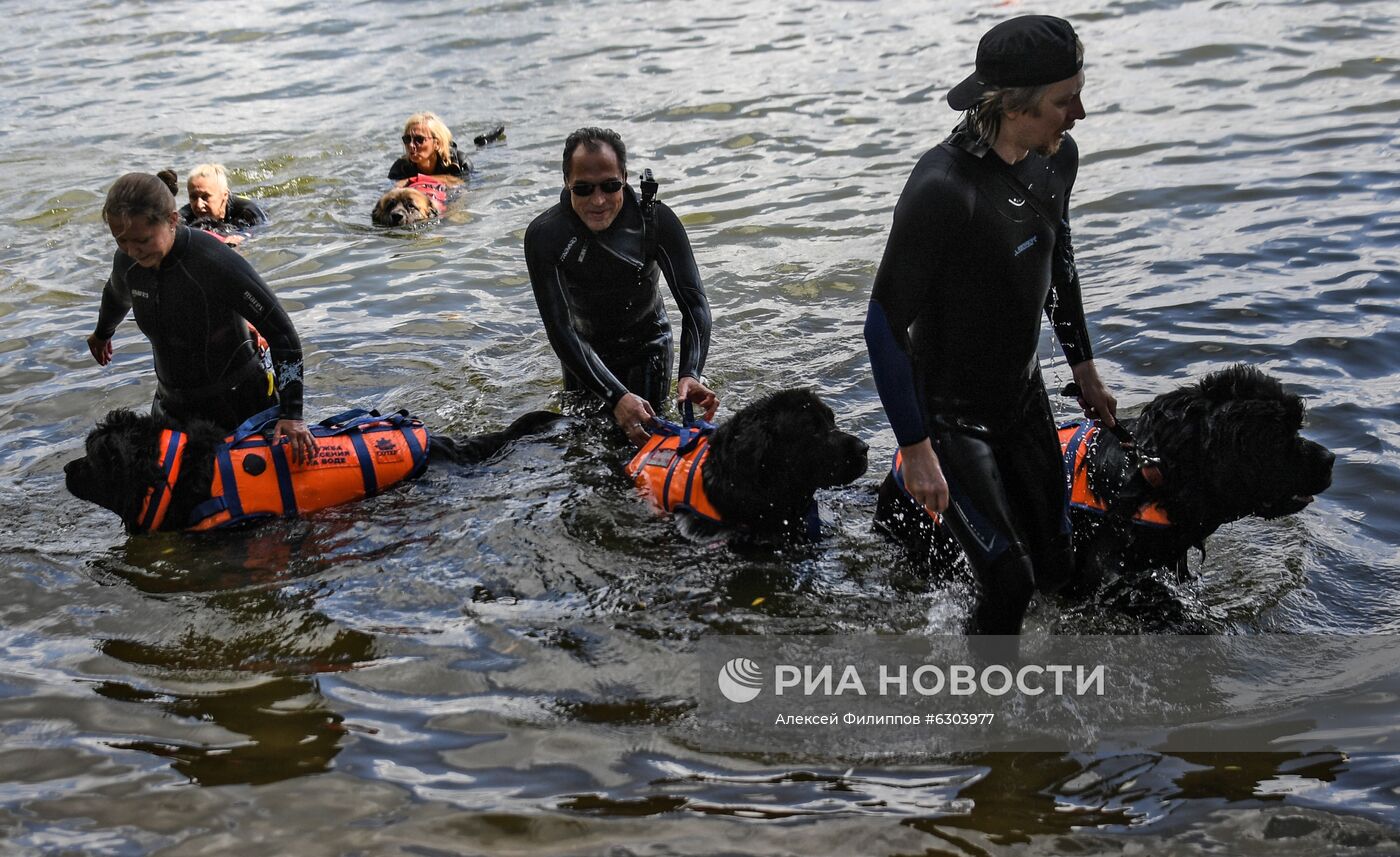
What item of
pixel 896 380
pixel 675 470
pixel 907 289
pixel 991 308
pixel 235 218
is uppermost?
pixel 235 218

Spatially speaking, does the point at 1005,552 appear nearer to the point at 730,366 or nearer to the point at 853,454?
the point at 853,454

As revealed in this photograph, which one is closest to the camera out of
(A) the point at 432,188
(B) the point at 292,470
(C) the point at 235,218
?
(B) the point at 292,470

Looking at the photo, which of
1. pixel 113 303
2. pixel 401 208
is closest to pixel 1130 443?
pixel 113 303

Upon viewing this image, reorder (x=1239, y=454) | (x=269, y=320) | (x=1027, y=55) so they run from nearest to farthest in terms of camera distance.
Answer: (x=1027, y=55) → (x=1239, y=454) → (x=269, y=320)

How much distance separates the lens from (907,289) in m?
4.10

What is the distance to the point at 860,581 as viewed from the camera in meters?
5.62

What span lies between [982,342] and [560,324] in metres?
2.84

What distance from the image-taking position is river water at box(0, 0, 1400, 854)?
4012mm

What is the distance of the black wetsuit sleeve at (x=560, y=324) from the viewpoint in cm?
654

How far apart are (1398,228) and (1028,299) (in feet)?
21.6

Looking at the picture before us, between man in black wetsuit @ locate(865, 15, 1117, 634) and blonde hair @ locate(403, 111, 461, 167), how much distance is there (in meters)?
9.23

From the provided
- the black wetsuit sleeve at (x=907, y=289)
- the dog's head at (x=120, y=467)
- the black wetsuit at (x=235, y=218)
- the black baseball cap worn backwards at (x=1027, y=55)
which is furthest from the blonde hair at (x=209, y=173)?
the black baseball cap worn backwards at (x=1027, y=55)

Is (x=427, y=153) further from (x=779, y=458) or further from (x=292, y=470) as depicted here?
(x=779, y=458)

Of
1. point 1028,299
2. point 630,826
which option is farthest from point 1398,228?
point 630,826
